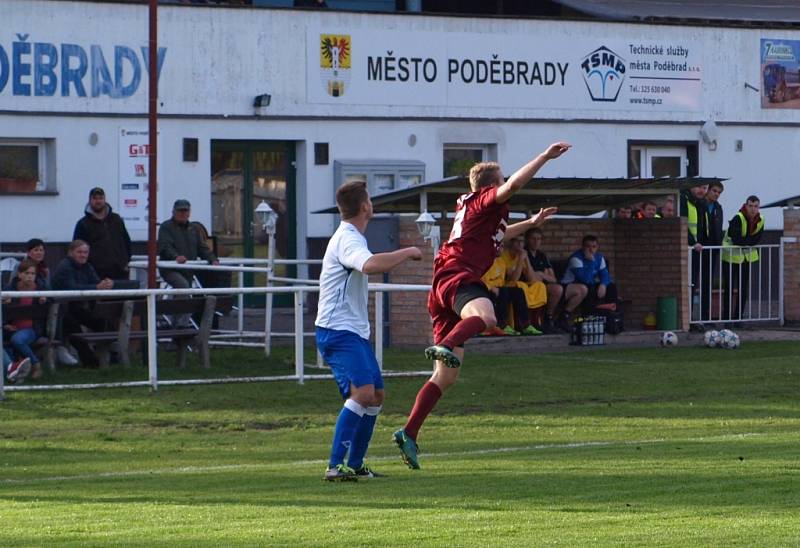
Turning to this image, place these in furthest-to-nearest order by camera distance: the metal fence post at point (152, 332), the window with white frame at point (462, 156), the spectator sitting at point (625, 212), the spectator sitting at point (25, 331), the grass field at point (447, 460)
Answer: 1. the window with white frame at point (462, 156)
2. the spectator sitting at point (625, 212)
3. the spectator sitting at point (25, 331)
4. the metal fence post at point (152, 332)
5. the grass field at point (447, 460)

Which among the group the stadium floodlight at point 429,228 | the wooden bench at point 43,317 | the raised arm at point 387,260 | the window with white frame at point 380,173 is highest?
the window with white frame at point 380,173

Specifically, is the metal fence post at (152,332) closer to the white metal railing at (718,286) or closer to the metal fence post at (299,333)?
the metal fence post at (299,333)

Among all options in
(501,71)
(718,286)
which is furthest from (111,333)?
(501,71)

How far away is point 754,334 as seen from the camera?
2430cm

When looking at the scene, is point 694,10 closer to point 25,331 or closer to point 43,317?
point 43,317

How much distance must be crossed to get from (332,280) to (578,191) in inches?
517

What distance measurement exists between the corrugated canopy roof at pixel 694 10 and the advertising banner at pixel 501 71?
1.33m

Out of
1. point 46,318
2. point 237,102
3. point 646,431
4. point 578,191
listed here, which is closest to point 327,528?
point 646,431

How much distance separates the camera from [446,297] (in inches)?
454

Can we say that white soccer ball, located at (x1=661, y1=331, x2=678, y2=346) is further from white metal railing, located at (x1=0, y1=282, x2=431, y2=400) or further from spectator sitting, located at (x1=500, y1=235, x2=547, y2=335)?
white metal railing, located at (x1=0, y1=282, x2=431, y2=400)

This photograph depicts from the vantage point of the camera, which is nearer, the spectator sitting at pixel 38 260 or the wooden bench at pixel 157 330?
the wooden bench at pixel 157 330

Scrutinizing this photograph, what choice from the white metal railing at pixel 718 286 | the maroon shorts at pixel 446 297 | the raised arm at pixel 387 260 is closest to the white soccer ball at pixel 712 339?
the white metal railing at pixel 718 286

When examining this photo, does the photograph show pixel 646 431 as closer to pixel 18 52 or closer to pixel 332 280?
pixel 332 280

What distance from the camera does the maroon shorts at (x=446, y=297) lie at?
11.5m
